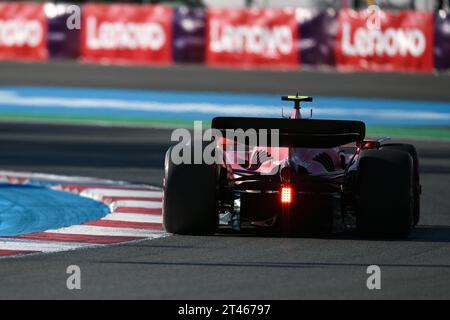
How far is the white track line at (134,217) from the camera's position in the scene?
11.4 meters

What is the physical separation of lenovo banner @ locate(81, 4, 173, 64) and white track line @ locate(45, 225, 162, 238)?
23.5 metres

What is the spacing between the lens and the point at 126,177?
47.9 ft

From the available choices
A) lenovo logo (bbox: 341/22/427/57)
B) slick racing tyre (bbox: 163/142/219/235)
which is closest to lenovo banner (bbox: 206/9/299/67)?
lenovo logo (bbox: 341/22/427/57)

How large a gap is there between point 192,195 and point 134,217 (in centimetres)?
158

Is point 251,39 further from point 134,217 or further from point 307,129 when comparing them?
point 307,129

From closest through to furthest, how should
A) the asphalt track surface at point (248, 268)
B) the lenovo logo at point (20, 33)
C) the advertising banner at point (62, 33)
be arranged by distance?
the asphalt track surface at point (248, 268) < the advertising banner at point (62, 33) < the lenovo logo at point (20, 33)

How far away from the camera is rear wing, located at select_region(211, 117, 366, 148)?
10414 millimetres

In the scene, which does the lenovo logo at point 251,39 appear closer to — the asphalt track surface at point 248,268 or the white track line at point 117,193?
the white track line at point 117,193

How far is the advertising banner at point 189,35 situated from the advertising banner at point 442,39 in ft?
19.9

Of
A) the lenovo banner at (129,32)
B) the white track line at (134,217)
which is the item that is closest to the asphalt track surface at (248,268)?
the white track line at (134,217)

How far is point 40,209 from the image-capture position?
1200 cm

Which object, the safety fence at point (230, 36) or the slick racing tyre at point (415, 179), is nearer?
the slick racing tyre at point (415, 179)

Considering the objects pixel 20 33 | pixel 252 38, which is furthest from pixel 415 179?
pixel 20 33
